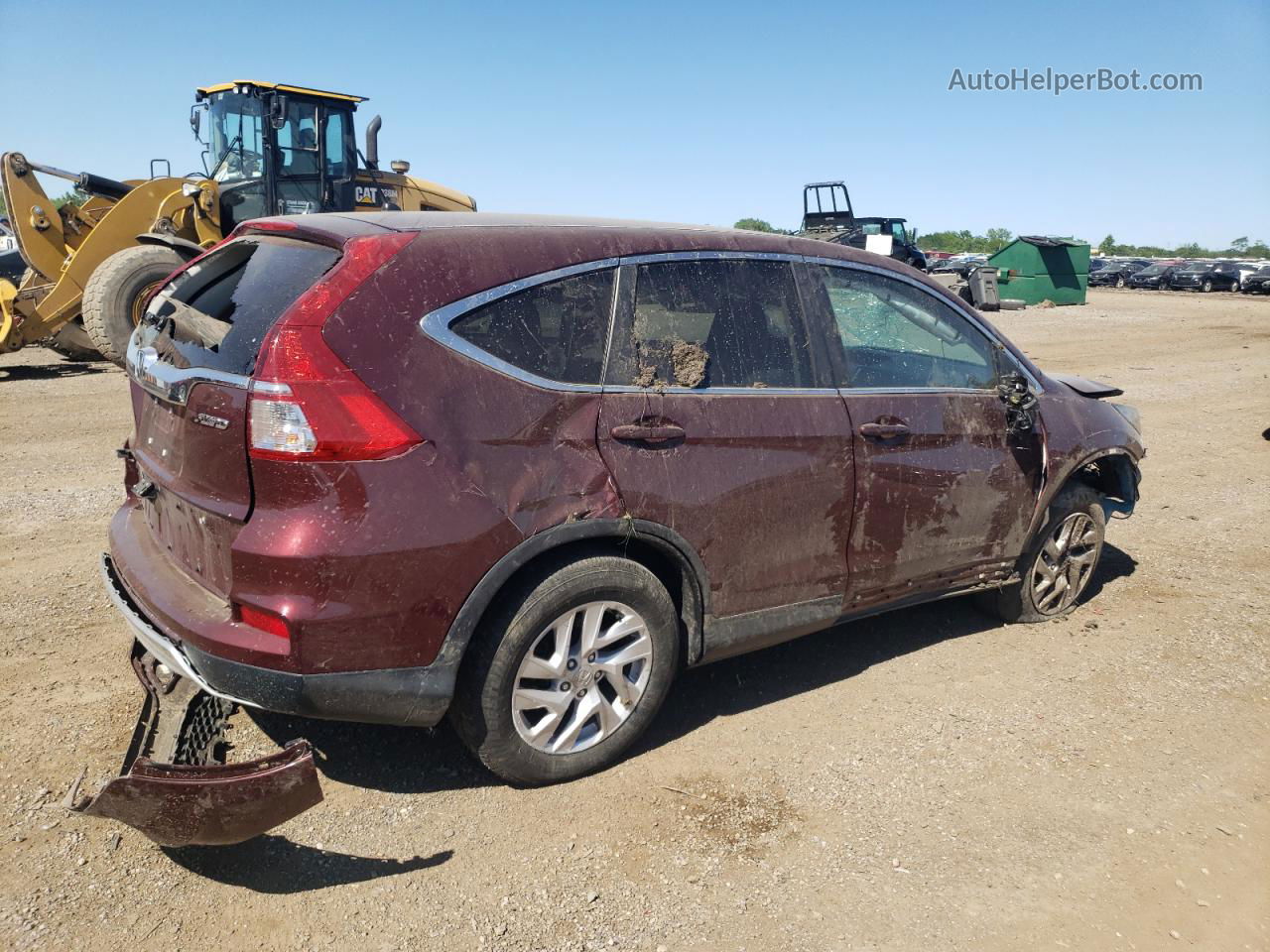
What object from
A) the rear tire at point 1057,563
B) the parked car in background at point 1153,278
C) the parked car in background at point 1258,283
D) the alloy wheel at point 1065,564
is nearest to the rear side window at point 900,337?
the rear tire at point 1057,563

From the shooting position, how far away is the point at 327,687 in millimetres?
2918

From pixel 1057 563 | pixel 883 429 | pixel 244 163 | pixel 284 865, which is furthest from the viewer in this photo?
pixel 244 163

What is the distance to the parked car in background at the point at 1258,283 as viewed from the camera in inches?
A: 1651

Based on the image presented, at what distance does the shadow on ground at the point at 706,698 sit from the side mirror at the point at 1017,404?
3.54 ft

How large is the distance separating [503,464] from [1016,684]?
2.62 meters

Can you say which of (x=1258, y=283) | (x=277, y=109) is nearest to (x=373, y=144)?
(x=277, y=109)

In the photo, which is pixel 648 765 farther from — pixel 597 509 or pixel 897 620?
pixel 897 620

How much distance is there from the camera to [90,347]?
1262 centimetres

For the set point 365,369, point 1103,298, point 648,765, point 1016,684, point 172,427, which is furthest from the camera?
point 1103,298

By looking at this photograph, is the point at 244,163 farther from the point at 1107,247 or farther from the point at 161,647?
the point at 1107,247

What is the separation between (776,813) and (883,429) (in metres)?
1.53

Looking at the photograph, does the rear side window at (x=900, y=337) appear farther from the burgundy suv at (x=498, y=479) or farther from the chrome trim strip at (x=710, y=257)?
the chrome trim strip at (x=710, y=257)

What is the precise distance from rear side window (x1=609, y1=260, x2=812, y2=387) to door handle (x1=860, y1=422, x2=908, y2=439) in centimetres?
30

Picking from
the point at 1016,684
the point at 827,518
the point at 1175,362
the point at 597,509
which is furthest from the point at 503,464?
the point at 1175,362
